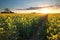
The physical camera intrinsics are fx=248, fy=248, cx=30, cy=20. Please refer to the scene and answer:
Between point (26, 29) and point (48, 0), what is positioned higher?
point (48, 0)

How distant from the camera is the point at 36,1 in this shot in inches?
230

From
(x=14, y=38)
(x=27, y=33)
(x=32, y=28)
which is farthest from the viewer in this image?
(x=32, y=28)

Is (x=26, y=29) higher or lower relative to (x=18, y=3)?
lower

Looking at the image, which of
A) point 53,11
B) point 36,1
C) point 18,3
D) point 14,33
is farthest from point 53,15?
point 14,33

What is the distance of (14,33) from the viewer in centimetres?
465

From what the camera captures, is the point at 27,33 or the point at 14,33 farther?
the point at 27,33

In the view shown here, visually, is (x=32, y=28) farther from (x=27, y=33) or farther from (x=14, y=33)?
(x=14, y=33)

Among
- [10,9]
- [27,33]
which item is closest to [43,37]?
[27,33]

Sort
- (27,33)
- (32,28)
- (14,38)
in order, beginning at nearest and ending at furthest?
(14,38), (27,33), (32,28)

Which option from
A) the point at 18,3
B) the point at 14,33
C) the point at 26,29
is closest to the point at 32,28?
the point at 26,29

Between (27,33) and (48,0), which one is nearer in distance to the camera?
(27,33)

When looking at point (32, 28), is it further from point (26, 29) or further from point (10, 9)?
point (10, 9)

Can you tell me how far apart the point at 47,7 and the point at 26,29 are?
79 cm

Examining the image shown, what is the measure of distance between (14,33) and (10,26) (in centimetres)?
15
